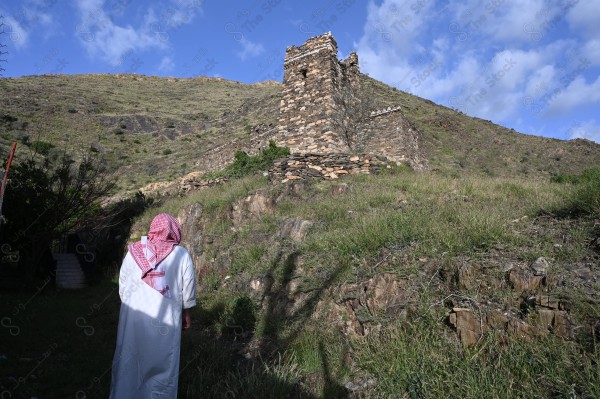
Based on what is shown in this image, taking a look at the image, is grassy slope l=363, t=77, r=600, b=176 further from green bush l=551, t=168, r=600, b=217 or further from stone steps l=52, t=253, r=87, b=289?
stone steps l=52, t=253, r=87, b=289

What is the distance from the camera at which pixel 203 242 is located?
28.4ft

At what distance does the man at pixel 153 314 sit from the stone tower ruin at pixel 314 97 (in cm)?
902

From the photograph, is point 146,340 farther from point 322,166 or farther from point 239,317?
point 322,166

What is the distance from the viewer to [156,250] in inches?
126

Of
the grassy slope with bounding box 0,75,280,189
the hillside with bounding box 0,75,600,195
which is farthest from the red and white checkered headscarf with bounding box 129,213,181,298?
the grassy slope with bounding box 0,75,280,189

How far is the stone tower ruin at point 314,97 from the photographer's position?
1214 cm

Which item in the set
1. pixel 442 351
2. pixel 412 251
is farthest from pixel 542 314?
pixel 412 251

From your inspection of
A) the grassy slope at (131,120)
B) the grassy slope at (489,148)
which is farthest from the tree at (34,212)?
the grassy slope at (489,148)

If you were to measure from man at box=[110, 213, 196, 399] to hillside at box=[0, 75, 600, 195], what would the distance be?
1204 centimetres

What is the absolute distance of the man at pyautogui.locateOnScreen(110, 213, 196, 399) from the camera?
298cm

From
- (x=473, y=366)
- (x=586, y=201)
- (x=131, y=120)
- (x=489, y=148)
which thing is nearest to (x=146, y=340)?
(x=473, y=366)

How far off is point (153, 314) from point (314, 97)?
10.7m

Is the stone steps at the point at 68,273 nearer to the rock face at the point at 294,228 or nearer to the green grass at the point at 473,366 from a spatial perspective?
the rock face at the point at 294,228

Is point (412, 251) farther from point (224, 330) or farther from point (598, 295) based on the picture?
point (224, 330)
